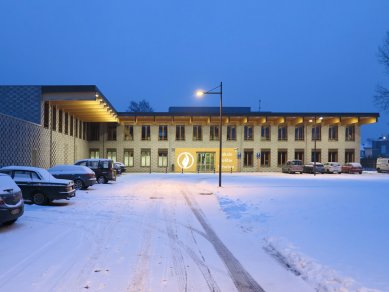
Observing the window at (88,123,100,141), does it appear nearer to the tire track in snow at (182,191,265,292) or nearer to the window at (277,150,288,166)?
the window at (277,150,288,166)

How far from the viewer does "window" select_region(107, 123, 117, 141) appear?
2156 inches

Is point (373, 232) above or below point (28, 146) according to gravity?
below

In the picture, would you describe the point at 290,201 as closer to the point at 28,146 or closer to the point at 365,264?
the point at 365,264

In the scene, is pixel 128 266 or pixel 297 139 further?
pixel 297 139

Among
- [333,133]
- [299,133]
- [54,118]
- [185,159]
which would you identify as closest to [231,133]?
[185,159]

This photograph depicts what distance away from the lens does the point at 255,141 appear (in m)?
55.4

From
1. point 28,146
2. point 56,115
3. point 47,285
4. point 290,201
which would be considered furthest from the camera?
point 56,115

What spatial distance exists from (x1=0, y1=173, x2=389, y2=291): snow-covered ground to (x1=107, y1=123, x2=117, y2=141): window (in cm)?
4053

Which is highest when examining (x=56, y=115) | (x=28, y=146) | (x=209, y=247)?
(x=56, y=115)

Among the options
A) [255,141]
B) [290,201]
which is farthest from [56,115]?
[255,141]

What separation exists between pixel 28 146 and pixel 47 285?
903 inches

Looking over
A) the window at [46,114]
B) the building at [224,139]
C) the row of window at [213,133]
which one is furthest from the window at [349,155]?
the window at [46,114]

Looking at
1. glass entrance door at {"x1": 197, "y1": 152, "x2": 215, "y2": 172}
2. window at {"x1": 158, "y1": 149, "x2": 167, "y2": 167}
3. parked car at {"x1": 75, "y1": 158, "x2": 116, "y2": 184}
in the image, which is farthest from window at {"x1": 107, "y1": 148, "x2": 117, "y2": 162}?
parked car at {"x1": 75, "y1": 158, "x2": 116, "y2": 184}

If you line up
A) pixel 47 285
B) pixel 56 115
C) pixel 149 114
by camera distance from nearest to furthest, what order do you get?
pixel 47 285
pixel 56 115
pixel 149 114
